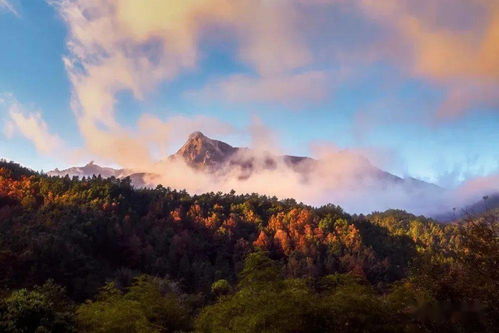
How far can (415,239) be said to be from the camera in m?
192

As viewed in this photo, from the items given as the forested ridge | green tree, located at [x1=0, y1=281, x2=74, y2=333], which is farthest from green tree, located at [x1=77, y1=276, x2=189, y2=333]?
green tree, located at [x1=0, y1=281, x2=74, y2=333]

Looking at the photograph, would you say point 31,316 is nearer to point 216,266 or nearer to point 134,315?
point 134,315

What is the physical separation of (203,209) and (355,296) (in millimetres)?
154921

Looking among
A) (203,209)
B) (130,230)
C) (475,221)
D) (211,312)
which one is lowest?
(211,312)

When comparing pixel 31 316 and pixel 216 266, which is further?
pixel 216 266

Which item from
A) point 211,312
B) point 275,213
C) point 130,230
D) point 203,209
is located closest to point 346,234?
point 275,213

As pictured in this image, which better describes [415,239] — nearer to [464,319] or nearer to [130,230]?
[130,230]

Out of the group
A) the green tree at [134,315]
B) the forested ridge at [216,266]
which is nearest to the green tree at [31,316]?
the forested ridge at [216,266]

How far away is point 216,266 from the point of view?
5295 inches

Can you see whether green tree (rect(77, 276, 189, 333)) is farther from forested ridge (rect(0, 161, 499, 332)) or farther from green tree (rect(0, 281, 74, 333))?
green tree (rect(0, 281, 74, 333))

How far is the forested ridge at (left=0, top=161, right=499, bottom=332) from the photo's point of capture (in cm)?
2519

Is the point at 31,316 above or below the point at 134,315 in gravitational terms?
below

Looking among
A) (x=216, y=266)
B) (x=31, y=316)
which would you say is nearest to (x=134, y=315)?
(x=31, y=316)

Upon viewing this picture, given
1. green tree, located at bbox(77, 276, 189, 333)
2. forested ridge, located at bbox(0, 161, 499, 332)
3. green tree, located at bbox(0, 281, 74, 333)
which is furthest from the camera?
green tree, located at bbox(0, 281, 74, 333)
